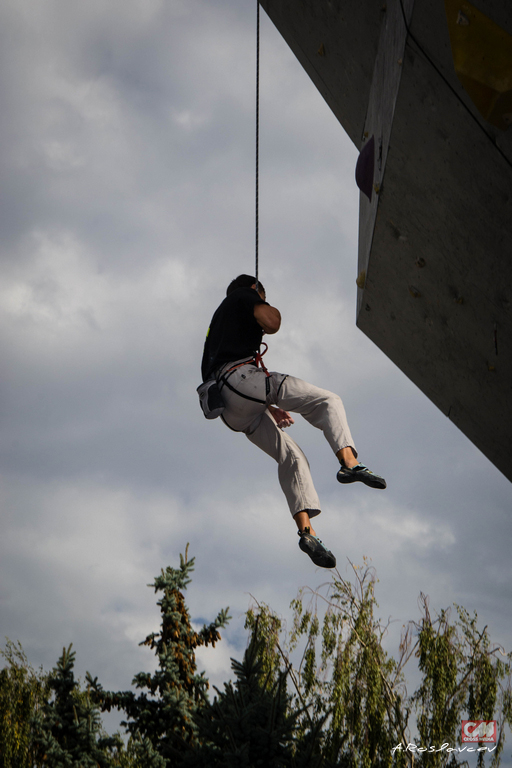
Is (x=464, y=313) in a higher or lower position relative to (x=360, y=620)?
higher

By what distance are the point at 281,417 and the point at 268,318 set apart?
2.37 ft

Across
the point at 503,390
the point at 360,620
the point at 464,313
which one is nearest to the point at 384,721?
the point at 360,620

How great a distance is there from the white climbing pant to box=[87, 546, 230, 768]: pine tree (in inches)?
46.7

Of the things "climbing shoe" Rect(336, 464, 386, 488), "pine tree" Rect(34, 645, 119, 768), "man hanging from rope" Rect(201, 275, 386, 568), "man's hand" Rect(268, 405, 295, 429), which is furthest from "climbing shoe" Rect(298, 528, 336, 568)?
"pine tree" Rect(34, 645, 119, 768)

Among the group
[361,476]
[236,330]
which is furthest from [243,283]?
[361,476]

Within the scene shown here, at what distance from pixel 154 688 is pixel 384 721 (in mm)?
4922

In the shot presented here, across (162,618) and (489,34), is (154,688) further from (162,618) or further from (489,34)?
(489,34)

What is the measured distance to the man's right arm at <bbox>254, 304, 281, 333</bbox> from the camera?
13.9ft

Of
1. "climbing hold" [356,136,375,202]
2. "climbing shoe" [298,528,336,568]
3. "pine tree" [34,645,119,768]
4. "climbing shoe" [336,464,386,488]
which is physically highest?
"climbing hold" [356,136,375,202]

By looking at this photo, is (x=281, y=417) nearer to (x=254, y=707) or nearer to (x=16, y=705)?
(x=254, y=707)

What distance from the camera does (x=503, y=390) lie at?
4.39 m

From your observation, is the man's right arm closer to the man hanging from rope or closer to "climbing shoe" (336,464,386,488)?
the man hanging from rope

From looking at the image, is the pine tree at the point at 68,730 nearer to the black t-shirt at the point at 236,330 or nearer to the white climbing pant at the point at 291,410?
the white climbing pant at the point at 291,410

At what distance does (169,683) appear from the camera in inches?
172
